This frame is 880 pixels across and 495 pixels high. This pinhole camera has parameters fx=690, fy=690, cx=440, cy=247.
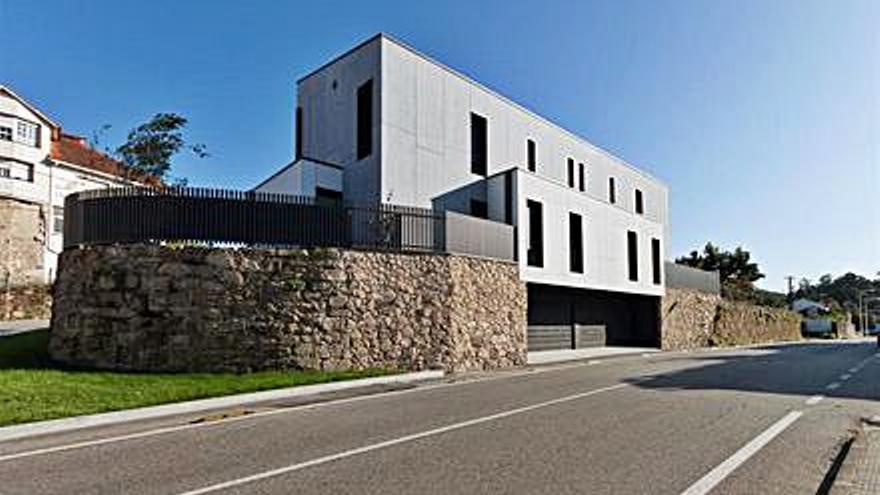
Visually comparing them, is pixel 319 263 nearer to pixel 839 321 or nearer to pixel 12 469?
pixel 12 469

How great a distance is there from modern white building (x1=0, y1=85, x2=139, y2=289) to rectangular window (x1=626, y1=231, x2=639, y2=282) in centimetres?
2993

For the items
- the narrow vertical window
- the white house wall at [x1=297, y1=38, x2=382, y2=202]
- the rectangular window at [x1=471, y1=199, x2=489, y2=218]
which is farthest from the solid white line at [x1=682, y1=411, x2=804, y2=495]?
the narrow vertical window

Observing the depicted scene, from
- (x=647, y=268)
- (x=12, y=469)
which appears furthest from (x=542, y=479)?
(x=647, y=268)

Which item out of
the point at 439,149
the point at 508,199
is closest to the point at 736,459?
the point at 508,199

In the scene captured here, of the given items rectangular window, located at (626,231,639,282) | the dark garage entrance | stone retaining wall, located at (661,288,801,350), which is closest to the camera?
the dark garage entrance

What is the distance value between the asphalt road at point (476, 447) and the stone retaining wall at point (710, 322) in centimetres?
2396

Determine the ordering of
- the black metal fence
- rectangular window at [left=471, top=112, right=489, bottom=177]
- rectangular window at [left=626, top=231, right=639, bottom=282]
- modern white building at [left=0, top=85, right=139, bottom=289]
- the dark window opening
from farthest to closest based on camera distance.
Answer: modern white building at [left=0, top=85, right=139, bottom=289] → rectangular window at [left=626, top=231, right=639, bottom=282] → rectangular window at [left=471, top=112, right=489, bottom=177] → the dark window opening → the black metal fence

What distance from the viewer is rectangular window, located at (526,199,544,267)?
1044 inches

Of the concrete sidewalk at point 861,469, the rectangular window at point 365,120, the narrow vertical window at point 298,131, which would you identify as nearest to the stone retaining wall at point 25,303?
the narrow vertical window at point 298,131

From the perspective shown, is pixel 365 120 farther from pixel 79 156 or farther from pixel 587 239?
pixel 79 156

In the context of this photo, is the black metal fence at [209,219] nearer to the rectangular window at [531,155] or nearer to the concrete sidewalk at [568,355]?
the concrete sidewalk at [568,355]

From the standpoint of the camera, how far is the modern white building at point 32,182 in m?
43.1

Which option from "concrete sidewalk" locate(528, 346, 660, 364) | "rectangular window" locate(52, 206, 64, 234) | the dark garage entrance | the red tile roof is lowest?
"concrete sidewalk" locate(528, 346, 660, 364)

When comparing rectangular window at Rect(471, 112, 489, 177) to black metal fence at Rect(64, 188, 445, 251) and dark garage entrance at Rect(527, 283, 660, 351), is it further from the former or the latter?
black metal fence at Rect(64, 188, 445, 251)
